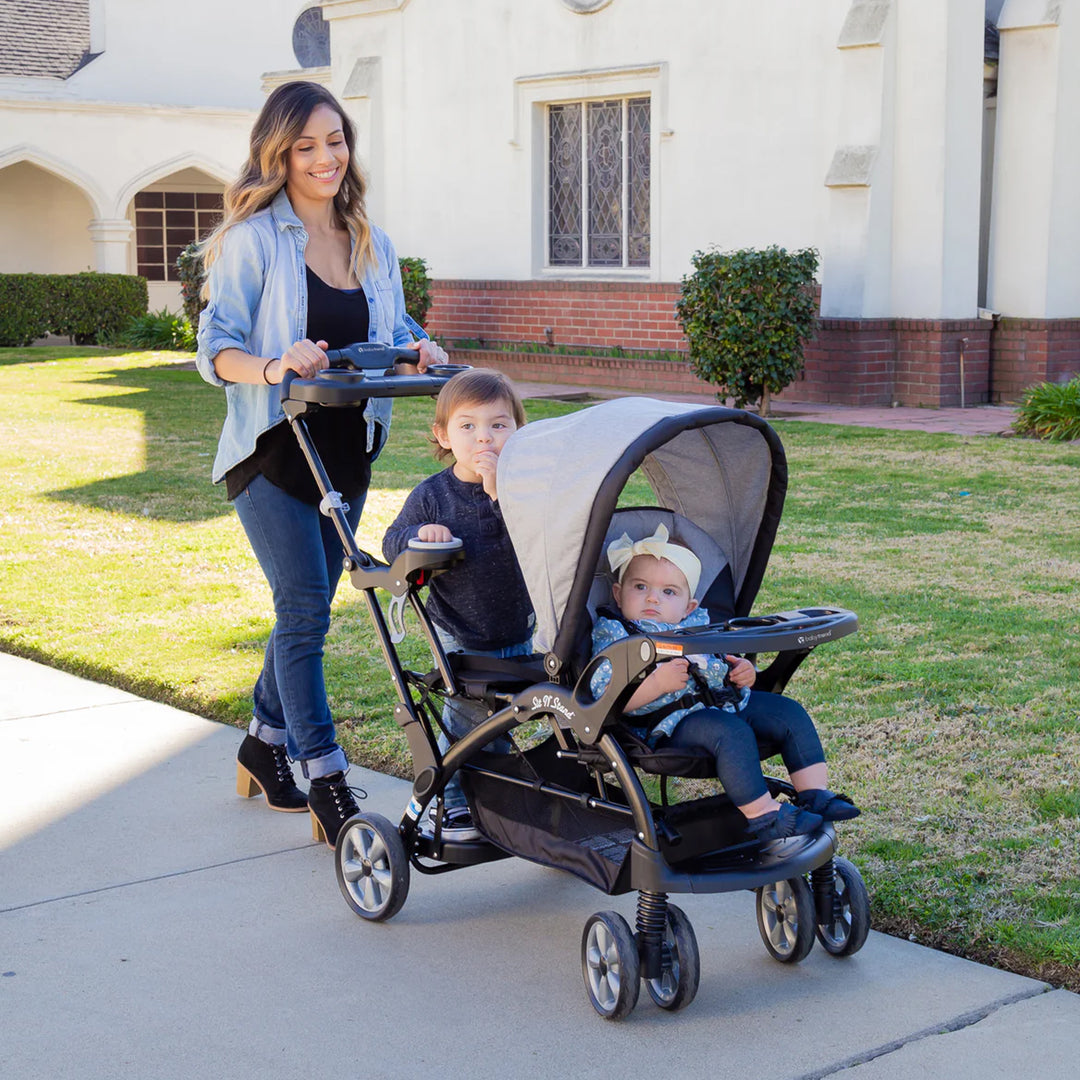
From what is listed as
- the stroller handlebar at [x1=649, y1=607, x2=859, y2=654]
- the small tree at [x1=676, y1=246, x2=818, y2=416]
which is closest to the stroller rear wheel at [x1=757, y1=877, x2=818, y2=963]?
the stroller handlebar at [x1=649, y1=607, x2=859, y2=654]

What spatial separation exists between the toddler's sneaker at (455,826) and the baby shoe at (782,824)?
32.3 inches

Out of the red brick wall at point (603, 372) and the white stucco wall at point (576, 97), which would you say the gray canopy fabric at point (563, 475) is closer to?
the white stucco wall at point (576, 97)

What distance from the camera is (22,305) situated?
25.3m

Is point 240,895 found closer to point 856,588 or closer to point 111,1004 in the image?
point 111,1004

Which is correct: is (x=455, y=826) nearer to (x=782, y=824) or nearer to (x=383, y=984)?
(x=383, y=984)

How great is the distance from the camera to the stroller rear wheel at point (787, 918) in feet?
11.4

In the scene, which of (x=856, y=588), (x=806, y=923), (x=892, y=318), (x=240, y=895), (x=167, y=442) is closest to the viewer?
(x=806, y=923)

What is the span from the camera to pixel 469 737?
3.66 metres

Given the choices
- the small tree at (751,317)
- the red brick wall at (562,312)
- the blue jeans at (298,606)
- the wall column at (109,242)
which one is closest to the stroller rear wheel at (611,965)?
the blue jeans at (298,606)

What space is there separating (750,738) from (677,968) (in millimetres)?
518

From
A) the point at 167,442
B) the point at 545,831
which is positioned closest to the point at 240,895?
the point at 545,831

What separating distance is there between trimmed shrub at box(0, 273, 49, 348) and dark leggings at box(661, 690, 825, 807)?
23.8 meters

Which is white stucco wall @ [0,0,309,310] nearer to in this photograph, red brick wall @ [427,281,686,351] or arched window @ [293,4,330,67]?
arched window @ [293,4,330,67]

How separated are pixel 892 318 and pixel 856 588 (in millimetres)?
8107
